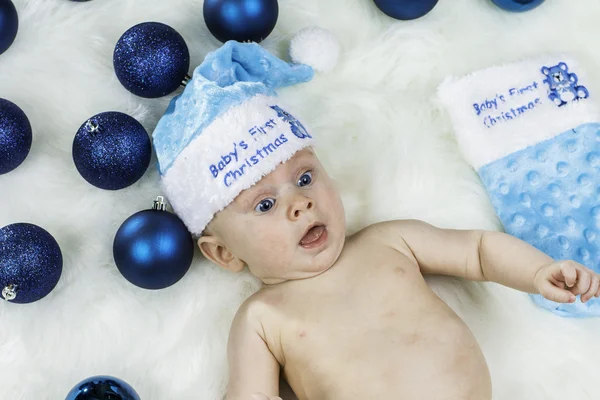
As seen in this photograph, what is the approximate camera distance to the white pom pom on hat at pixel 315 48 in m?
1.43

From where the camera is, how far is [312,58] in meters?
1.44

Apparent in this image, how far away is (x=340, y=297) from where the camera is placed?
4.23ft

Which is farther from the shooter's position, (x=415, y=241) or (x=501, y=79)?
(x=501, y=79)

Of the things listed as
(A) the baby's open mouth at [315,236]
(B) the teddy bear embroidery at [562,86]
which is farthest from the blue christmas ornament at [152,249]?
(B) the teddy bear embroidery at [562,86]

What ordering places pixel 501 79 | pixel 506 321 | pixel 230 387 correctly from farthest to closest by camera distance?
1. pixel 501 79
2. pixel 506 321
3. pixel 230 387

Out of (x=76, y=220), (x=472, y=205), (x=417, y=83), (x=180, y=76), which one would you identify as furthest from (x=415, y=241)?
(x=76, y=220)

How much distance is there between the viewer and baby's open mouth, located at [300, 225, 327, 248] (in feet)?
4.23

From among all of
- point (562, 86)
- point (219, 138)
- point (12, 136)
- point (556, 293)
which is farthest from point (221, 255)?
point (562, 86)

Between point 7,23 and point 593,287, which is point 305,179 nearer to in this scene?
point 593,287

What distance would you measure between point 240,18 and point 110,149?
0.34 metres

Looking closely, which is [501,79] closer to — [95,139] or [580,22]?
[580,22]

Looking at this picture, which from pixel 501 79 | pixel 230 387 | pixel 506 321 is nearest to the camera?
pixel 230 387

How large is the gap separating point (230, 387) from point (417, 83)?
0.70 metres

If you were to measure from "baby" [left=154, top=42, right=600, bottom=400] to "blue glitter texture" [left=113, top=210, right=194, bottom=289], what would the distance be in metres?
0.04
